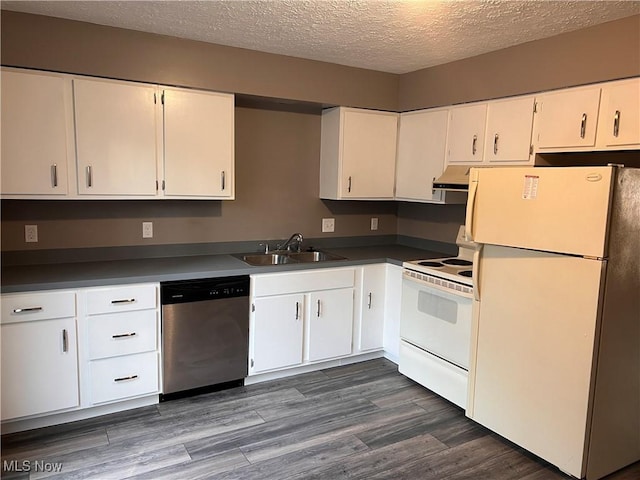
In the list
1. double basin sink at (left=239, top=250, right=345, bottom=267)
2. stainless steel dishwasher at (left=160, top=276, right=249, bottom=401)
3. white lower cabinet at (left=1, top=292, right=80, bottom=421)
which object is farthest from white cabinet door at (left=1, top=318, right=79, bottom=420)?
double basin sink at (left=239, top=250, right=345, bottom=267)

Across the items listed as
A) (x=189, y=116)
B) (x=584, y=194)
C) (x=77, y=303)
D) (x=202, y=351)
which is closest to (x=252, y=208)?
(x=189, y=116)

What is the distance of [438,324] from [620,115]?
5.29ft

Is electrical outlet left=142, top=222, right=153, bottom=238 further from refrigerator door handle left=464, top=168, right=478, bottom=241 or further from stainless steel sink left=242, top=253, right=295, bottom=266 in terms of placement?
refrigerator door handle left=464, top=168, right=478, bottom=241

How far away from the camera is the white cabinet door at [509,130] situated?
2.94 m

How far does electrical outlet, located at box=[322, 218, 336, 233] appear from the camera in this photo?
4.07 meters

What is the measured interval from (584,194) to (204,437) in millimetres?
2394

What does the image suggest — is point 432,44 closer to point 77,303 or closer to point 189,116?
point 189,116

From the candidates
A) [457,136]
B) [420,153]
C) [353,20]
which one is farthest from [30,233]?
[457,136]

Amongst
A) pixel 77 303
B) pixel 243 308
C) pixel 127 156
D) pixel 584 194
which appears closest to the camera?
pixel 584 194

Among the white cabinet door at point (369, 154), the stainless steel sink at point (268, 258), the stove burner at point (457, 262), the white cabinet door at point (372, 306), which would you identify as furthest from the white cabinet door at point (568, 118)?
the stainless steel sink at point (268, 258)

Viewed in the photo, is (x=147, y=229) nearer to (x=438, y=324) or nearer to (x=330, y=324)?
(x=330, y=324)

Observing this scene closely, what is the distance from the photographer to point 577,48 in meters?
2.66

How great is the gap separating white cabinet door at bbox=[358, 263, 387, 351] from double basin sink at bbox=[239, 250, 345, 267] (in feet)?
0.94

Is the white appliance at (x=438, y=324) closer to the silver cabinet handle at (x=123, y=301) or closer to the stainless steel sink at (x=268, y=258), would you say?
the stainless steel sink at (x=268, y=258)
